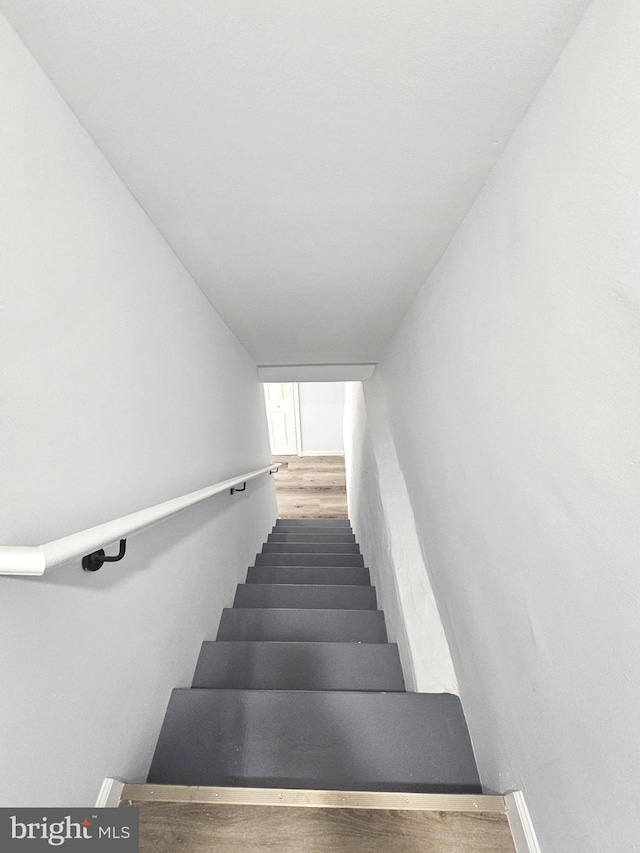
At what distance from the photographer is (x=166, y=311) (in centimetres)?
131

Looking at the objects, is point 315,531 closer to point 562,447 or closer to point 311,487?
point 311,487

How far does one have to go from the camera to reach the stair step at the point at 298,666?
155 cm

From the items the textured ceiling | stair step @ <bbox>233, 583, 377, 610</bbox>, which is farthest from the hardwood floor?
the textured ceiling

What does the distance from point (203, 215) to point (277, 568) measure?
2.33 meters

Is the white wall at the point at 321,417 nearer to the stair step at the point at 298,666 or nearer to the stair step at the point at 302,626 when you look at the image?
the stair step at the point at 302,626

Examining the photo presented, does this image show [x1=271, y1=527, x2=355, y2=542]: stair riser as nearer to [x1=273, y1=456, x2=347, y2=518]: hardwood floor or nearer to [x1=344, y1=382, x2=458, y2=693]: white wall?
[x1=273, y1=456, x2=347, y2=518]: hardwood floor

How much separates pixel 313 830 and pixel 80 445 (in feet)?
3.72

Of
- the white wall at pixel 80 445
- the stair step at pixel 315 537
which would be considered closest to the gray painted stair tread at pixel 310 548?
the stair step at pixel 315 537

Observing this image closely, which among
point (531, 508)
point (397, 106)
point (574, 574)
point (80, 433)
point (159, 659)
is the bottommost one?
point (159, 659)

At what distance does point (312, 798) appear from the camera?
0.97 m

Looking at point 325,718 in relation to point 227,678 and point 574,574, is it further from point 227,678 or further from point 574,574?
point 574,574

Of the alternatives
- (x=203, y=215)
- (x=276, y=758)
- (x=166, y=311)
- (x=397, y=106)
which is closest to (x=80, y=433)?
(x=166, y=311)

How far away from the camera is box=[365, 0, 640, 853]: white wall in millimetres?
544

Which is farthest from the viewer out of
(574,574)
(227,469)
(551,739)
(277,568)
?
(277,568)
